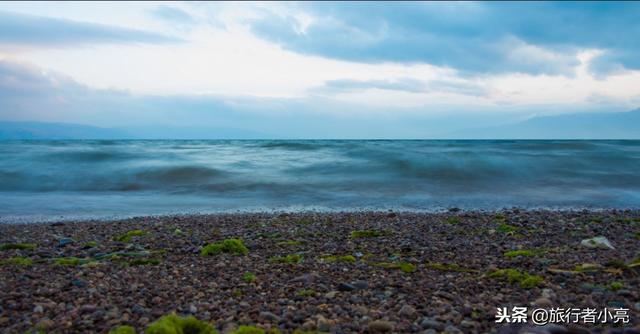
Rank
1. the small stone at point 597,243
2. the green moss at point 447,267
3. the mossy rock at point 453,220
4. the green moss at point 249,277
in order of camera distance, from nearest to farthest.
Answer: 1. the green moss at point 249,277
2. the green moss at point 447,267
3. the small stone at point 597,243
4. the mossy rock at point 453,220

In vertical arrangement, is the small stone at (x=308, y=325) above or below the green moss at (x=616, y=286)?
below

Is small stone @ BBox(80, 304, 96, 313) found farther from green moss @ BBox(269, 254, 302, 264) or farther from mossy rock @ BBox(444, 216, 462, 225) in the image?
→ mossy rock @ BBox(444, 216, 462, 225)

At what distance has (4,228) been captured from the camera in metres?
8.37

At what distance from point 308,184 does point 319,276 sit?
12.0 meters

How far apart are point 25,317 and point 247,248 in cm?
291

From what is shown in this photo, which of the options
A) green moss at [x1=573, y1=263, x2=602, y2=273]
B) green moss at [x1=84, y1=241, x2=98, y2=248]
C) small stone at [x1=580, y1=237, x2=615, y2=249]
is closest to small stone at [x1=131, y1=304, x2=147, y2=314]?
green moss at [x1=84, y1=241, x2=98, y2=248]

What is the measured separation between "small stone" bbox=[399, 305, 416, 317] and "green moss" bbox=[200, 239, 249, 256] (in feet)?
Answer: 9.13

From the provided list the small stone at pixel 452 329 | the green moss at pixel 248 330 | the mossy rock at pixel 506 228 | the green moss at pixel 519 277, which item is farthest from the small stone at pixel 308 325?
the mossy rock at pixel 506 228

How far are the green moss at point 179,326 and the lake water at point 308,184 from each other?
8371 millimetres

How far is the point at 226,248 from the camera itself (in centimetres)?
586

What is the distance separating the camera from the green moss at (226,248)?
5.76m

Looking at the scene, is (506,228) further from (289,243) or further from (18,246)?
(18,246)

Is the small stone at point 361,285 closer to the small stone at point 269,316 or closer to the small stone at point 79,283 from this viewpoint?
the small stone at point 269,316

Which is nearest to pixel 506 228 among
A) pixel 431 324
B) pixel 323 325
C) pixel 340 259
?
pixel 340 259
